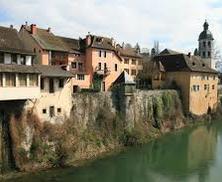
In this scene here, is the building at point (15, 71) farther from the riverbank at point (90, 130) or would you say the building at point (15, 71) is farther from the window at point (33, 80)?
the riverbank at point (90, 130)

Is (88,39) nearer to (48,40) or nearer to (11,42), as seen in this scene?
(48,40)

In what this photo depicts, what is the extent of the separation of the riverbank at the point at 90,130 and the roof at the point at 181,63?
10.1 meters

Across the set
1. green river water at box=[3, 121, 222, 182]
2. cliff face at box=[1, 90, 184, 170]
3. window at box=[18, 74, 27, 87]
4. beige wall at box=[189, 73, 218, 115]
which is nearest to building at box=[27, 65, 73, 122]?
cliff face at box=[1, 90, 184, 170]

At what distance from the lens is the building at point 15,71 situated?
29953 mm

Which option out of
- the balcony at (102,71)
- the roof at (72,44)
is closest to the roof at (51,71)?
the roof at (72,44)

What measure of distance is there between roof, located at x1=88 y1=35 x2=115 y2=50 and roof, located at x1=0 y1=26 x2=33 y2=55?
2143 cm

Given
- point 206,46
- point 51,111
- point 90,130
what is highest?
point 206,46

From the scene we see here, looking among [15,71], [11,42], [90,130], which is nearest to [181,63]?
[90,130]

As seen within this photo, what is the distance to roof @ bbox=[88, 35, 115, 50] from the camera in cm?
5490

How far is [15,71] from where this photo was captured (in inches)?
1196

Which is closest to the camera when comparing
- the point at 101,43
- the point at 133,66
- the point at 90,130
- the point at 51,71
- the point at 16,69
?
the point at 16,69

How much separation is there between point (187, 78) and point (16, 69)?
38.2m

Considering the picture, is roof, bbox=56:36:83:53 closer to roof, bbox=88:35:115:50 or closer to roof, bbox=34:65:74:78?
roof, bbox=88:35:115:50

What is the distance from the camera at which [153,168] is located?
122ft
